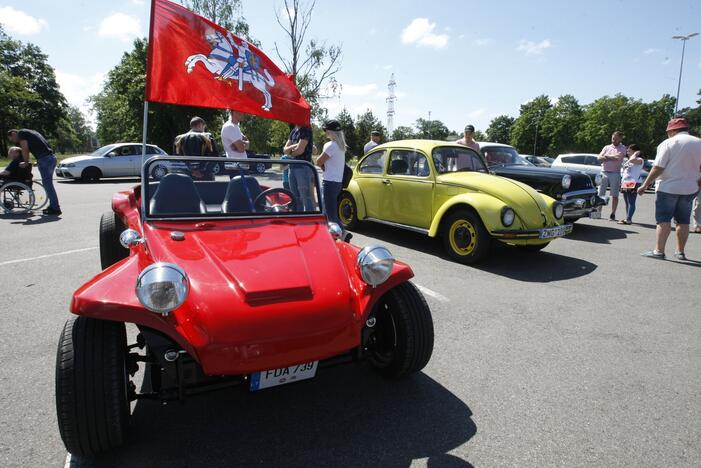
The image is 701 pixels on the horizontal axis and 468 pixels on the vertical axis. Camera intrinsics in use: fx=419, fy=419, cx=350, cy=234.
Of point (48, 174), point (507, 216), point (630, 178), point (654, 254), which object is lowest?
point (654, 254)

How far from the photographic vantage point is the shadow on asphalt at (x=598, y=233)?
25.3 ft

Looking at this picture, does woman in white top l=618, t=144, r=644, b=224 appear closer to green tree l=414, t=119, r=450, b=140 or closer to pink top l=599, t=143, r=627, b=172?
pink top l=599, t=143, r=627, b=172

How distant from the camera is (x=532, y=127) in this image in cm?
7525

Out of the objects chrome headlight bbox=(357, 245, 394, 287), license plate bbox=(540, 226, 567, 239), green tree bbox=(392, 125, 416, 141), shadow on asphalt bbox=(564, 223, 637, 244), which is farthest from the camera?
green tree bbox=(392, 125, 416, 141)

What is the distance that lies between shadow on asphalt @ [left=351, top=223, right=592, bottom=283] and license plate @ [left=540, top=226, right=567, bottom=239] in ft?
1.51

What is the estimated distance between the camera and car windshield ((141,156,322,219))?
3053mm

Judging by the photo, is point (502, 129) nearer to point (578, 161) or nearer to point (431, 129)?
point (431, 129)

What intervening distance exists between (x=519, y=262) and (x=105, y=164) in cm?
1679

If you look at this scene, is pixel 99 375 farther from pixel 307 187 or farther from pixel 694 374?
pixel 694 374

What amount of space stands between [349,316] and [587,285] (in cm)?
395

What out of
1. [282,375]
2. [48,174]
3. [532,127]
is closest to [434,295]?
[282,375]

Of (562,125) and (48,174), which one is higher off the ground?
(562,125)

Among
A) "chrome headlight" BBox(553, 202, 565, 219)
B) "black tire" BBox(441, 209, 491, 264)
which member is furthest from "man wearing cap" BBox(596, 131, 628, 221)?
"black tire" BBox(441, 209, 491, 264)

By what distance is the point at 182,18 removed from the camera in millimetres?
4020
